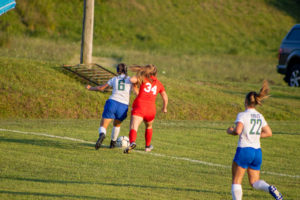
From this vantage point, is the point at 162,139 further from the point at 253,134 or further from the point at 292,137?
the point at 253,134

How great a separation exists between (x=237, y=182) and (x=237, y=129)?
674mm

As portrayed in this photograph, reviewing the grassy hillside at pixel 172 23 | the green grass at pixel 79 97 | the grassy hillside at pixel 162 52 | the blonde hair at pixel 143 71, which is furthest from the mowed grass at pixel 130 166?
the grassy hillside at pixel 172 23

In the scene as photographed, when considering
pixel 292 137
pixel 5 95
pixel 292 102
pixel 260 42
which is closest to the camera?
pixel 292 137

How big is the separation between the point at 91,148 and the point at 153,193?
3.99 metres

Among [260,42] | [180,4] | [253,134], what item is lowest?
[253,134]

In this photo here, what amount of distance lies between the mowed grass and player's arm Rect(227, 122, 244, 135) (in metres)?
1.34

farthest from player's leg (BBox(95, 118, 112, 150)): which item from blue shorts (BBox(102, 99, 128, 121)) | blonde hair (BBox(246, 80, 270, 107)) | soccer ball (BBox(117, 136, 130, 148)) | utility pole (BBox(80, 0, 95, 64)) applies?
utility pole (BBox(80, 0, 95, 64))

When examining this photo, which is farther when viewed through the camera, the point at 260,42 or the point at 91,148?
the point at 260,42

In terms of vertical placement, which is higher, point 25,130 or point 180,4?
point 180,4

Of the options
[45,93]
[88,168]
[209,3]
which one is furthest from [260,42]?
[88,168]

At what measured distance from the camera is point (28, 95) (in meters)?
18.1

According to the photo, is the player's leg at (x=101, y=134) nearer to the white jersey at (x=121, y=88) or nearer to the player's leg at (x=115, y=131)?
the player's leg at (x=115, y=131)

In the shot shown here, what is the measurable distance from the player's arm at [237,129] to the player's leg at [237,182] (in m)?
0.44

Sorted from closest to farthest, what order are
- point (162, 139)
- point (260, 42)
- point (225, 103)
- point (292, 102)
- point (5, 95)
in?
1. point (162, 139)
2. point (5, 95)
3. point (225, 103)
4. point (292, 102)
5. point (260, 42)
